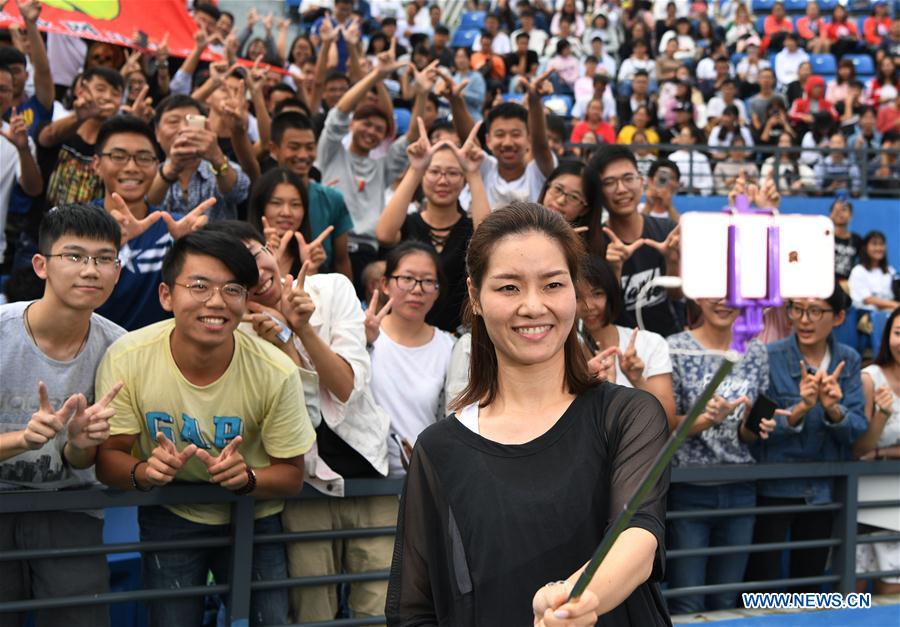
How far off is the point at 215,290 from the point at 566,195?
2048 millimetres

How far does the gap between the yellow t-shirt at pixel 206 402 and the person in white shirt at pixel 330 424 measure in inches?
8.3

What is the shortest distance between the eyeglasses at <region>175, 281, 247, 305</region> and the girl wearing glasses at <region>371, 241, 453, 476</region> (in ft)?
2.70

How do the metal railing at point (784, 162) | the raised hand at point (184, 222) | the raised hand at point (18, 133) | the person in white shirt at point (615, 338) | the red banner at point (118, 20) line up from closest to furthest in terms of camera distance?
the raised hand at point (184, 222) → the person in white shirt at point (615, 338) → the raised hand at point (18, 133) → the red banner at point (118, 20) → the metal railing at point (784, 162)

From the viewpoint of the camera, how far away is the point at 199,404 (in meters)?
3.39

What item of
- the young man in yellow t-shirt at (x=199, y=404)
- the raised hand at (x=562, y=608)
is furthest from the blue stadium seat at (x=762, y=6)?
the raised hand at (x=562, y=608)

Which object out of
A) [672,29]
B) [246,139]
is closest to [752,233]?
[246,139]

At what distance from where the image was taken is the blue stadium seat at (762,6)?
18078 mm

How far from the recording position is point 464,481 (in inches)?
82.8

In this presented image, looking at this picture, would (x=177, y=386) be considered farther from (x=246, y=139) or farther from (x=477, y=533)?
(x=246, y=139)

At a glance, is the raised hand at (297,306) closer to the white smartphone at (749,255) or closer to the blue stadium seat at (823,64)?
the white smartphone at (749,255)

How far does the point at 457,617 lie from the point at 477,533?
0.57 feet

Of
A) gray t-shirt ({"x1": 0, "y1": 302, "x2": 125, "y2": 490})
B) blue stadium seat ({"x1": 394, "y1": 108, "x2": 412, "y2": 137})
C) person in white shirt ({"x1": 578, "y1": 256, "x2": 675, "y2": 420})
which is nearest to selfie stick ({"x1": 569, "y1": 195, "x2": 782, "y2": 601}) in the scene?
gray t-shirt ({"x1": 0, "y1": 302, "x2": 125, "y2": 490})

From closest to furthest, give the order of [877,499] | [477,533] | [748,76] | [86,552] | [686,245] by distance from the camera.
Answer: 1. [686,245]
2. [477,533]
3. [86,552]
4. [877,499]
5. [748,76]

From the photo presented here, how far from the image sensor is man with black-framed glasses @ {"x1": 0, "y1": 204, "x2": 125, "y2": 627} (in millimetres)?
3320
